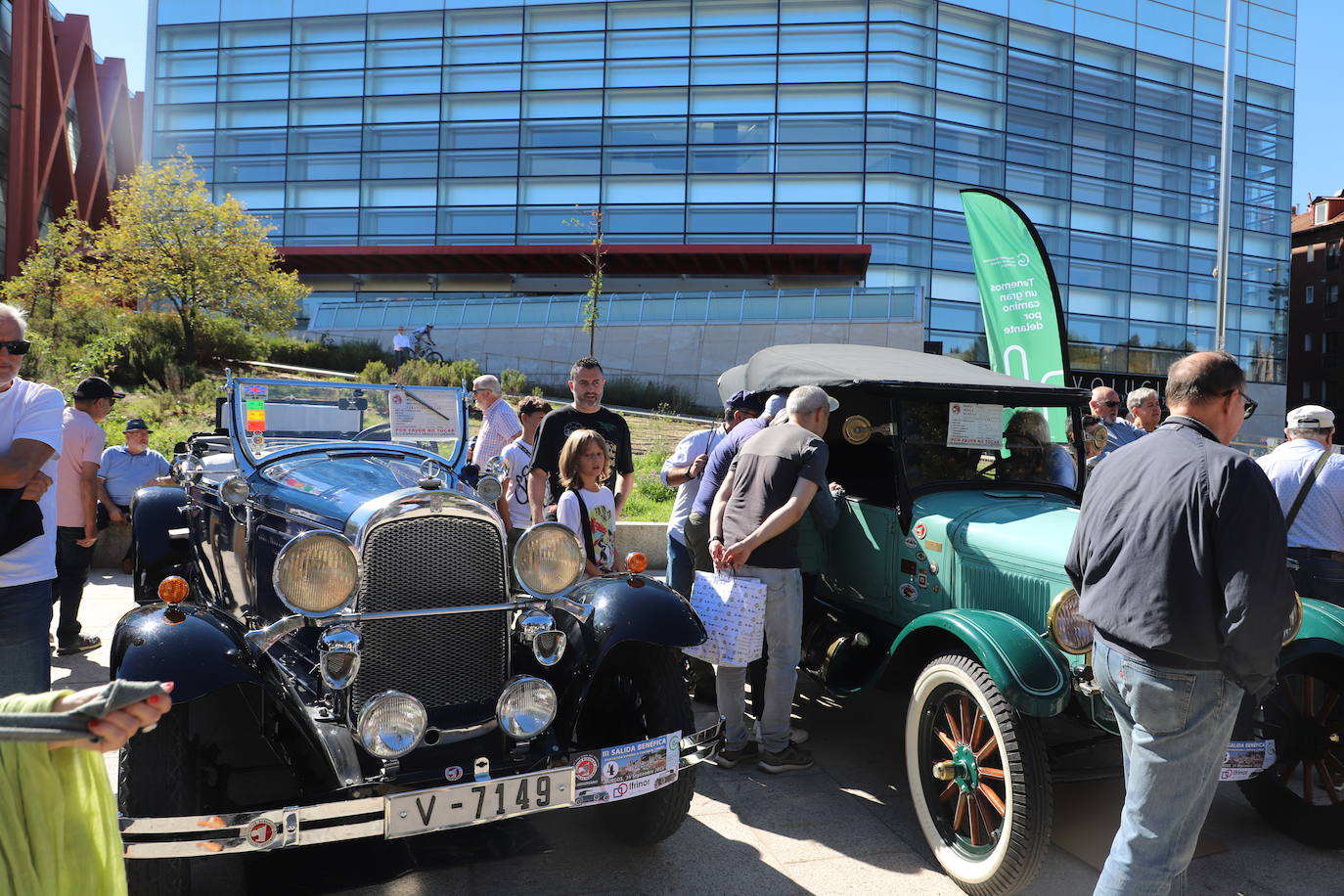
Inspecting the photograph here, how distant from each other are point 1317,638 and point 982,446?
168 centimetres

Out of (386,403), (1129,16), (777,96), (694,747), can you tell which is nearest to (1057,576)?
(694,747)

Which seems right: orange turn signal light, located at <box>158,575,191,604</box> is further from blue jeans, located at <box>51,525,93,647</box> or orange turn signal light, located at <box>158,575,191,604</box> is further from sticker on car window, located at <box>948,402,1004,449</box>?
sticker on car window, located at <box>948,402,1004,449</box>

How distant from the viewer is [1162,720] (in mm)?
2369

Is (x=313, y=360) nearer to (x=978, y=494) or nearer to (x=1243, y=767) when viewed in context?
(x=978, y=494)

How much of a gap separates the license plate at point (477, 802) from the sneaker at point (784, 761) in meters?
1.57

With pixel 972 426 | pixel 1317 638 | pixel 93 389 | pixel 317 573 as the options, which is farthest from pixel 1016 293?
pixel 93 389

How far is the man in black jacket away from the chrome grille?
6.83 ft

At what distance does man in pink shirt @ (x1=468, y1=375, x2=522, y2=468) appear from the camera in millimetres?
6773

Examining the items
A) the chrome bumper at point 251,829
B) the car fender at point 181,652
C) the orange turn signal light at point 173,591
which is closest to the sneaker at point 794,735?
the chrome bumper at point 251,829

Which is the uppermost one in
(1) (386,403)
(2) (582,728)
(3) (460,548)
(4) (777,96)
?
(4) (777,96)

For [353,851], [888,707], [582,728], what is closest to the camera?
[353,851]

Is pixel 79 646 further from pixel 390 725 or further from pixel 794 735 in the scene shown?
pixel 794 735

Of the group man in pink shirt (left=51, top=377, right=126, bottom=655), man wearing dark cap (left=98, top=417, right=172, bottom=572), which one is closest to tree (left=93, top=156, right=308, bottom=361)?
man wearing dark cap (left=98, top=417, right=172, bottom=572)

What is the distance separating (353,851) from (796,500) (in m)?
2.29
